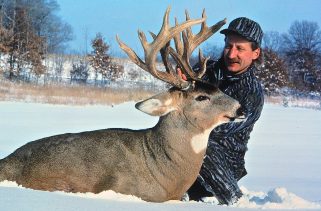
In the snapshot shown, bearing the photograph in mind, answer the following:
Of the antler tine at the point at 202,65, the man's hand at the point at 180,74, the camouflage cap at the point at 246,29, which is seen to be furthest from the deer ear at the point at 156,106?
the camouflage cap at the point at 246,29

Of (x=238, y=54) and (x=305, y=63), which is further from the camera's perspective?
(x=305, y=63)

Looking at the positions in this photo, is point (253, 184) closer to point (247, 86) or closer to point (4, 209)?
point (247, 86)

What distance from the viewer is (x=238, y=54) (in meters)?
6.07

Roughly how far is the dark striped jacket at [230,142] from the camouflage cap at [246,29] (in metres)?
0.35

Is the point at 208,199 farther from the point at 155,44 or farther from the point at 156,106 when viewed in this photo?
the point at 155,44

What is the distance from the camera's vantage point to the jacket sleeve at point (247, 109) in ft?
19.1

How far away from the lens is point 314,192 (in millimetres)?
7508

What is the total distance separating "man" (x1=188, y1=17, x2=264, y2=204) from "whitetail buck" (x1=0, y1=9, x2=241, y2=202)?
68 centimetres

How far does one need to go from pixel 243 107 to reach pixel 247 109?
0.16ft

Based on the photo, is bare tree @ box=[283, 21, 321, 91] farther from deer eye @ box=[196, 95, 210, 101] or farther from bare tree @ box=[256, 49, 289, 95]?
deer eye @ box=[196, 95, 210, 101]

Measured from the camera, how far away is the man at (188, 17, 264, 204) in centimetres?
595

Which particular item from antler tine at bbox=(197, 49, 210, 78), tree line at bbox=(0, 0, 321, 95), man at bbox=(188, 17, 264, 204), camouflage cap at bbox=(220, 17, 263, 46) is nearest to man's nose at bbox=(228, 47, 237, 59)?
man at bbox=(188, 17, 264, 204)

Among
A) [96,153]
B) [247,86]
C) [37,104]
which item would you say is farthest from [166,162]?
[37,104]

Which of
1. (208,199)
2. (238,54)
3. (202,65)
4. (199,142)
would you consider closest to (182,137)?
(199,142)
